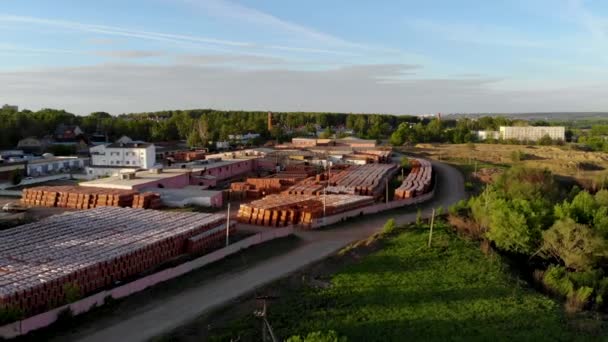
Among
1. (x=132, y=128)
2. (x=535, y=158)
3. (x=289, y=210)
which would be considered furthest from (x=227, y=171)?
(x=132, y=128)

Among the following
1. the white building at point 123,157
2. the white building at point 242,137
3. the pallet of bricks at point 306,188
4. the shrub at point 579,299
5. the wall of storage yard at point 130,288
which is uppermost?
the white building at point 242,137

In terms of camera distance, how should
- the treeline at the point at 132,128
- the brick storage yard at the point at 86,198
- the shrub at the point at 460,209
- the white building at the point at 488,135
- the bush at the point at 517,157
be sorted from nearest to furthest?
1. the shrub at the point at 460,209
2. the brick storage yard at the point at 86,198
3. the bush at the point at 517,157
4. the treeline at the point at 132,128
5. the white building at the point at 488,135

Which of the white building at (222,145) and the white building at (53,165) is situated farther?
the white building at (222,145)

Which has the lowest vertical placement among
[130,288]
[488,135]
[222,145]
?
[130,288]

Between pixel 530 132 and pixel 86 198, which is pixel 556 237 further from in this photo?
pixel 530 132

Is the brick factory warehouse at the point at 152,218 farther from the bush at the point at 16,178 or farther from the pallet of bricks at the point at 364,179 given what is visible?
the bush at the point at 16,178

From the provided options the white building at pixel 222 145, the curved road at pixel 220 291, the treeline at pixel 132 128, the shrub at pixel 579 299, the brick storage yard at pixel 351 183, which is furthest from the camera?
the white building at pixel 222 145

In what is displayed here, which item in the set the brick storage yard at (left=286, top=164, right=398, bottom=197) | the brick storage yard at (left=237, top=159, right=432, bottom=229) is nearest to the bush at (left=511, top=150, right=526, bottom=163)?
the brick storage yard at (left=237, top=159, right=432, bottom=229)

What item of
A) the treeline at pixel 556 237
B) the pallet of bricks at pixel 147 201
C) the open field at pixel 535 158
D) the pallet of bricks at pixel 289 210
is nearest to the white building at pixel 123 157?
the pallet of bricks at pixel 147 201
